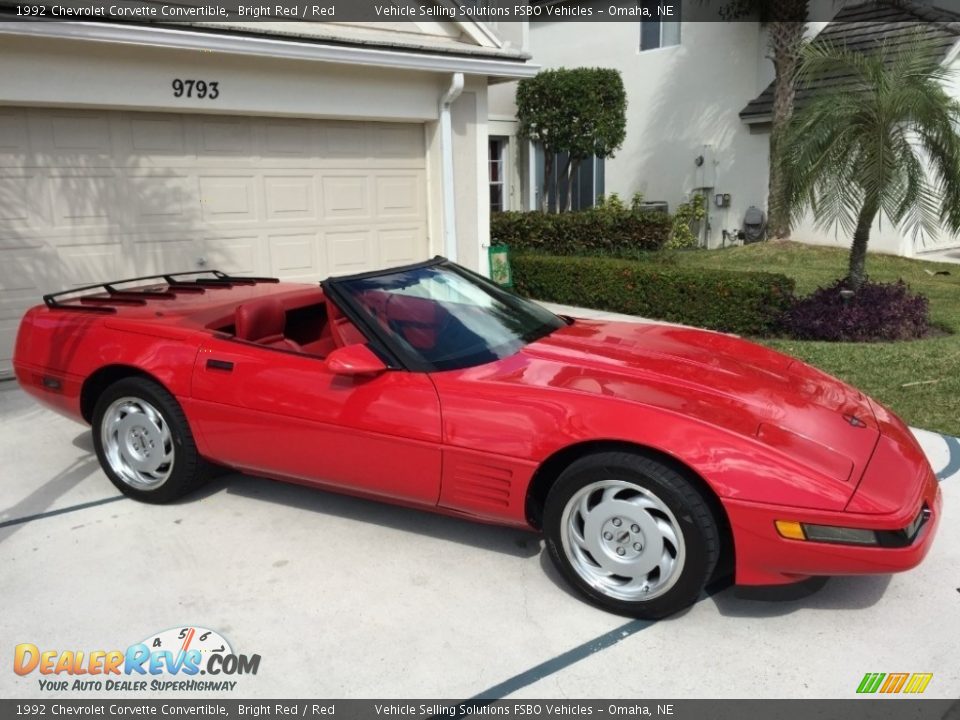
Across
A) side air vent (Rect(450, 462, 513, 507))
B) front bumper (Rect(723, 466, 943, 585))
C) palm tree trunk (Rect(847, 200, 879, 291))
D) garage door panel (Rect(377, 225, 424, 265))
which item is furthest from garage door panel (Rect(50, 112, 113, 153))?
palm tree trunk (Rect(847, 200, 879, 291))

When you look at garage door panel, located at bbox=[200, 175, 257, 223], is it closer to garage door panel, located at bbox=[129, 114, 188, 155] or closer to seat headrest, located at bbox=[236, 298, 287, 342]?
garage door panel, located at bbox=[129, 114, 188, 155]

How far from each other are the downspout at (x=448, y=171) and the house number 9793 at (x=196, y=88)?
2.60 meters

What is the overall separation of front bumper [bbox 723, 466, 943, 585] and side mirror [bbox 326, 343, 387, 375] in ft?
5.12

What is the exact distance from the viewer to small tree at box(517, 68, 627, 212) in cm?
1514

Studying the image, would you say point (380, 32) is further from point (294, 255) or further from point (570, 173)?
point (570, 173)

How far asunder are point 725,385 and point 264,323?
243 cm

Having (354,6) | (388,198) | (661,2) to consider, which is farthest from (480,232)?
(661,2)

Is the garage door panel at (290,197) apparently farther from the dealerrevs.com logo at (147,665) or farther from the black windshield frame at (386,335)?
the dealerrevs.com logo at (147,665)

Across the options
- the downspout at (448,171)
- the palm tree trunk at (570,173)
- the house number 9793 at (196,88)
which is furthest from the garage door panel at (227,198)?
the palm tree trunk at (570,173)

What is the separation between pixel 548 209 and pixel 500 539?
1419cm

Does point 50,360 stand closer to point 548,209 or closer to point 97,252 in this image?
point 97,252

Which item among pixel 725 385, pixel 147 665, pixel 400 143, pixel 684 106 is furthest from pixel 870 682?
pixel 684 106

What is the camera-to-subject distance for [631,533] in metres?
2.98

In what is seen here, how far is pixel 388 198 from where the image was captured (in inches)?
361
